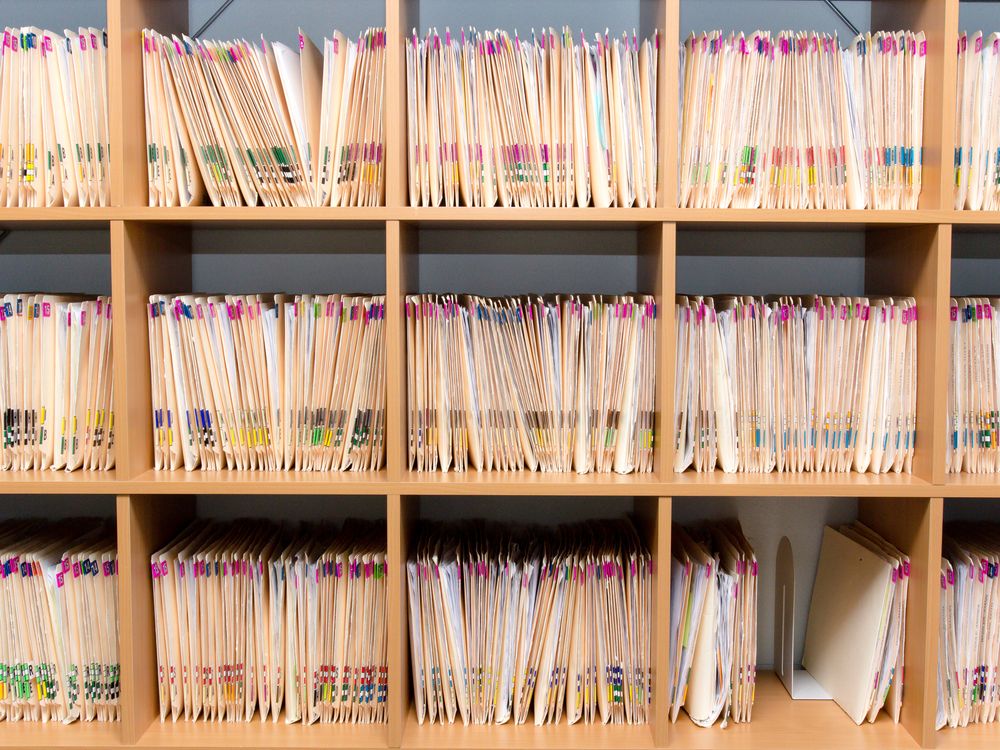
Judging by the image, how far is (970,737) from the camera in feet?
5.23

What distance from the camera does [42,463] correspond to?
5.29 feet

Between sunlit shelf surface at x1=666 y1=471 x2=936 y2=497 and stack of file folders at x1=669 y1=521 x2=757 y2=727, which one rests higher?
sunlit shelf surface at x1=666 y1=471 x2=936 y2=497

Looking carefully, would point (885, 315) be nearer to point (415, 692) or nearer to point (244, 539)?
point (415, 692)

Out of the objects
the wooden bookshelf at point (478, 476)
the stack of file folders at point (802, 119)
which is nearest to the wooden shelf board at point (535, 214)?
the wooden bookshelf at point (478, 476)

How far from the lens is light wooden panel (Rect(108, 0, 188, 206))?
1.49 meters

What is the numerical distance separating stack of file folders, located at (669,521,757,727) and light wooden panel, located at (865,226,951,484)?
1.27 ft

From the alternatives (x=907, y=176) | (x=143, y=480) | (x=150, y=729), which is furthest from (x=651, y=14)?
(x=150, y=729)

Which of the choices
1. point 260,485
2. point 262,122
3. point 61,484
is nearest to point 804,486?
point 260,485

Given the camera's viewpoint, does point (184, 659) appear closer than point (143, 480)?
No

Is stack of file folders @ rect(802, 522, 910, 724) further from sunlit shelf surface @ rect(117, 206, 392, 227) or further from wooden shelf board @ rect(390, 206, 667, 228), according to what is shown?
sunlit shelf surface @ rect(117, 206, 392, 227)

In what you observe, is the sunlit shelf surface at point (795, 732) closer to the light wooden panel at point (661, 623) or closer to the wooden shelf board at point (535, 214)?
the light wooden panel at point (661, 623)

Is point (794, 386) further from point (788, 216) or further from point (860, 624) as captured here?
point (860, 624)

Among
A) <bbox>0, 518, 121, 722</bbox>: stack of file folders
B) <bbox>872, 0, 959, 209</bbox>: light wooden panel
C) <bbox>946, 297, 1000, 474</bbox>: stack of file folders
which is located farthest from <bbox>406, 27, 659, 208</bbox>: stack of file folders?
<bbox>0, 518, 121, 722</bbox>: stack of file folders

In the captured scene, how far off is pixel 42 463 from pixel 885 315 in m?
1.65
